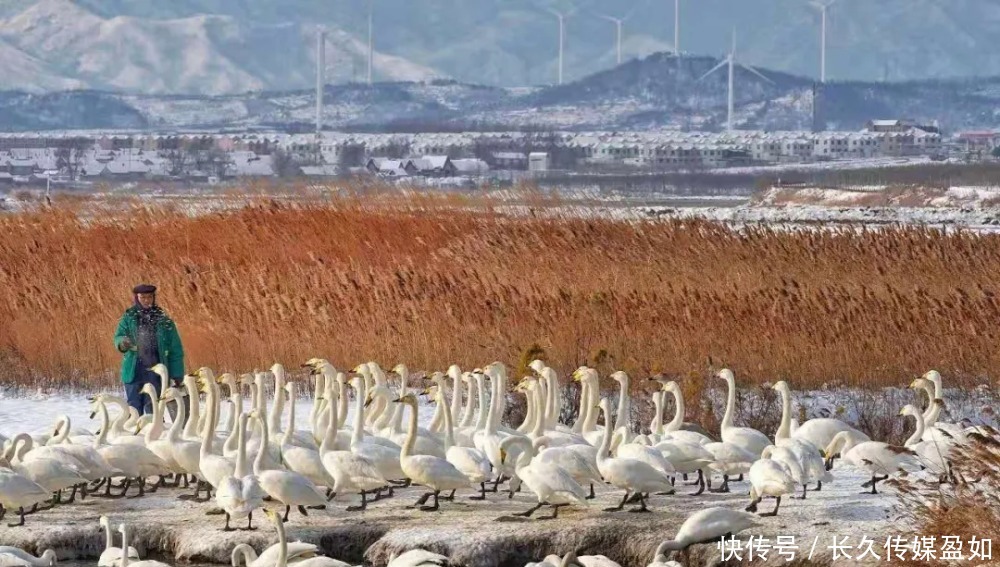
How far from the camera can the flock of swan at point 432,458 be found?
1180 cm

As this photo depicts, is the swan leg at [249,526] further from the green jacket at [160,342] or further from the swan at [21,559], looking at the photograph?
the green jacket at [160,342]

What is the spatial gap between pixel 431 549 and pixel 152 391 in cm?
273

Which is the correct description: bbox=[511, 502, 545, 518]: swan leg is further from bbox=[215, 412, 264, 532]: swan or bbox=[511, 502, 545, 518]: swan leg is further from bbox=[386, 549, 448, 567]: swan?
bbox=[386, 549, 448, 567]: swan

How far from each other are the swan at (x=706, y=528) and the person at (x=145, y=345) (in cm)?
504

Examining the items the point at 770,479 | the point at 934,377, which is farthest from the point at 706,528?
the point at 934,377

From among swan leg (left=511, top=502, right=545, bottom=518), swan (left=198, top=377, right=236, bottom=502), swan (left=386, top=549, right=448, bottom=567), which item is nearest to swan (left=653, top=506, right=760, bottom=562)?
swan leg (left=511, top=502, right=545, bottom=518)

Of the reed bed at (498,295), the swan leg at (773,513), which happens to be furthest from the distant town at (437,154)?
the swan leg at (773,513)

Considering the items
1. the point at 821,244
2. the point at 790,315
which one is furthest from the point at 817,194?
the point at 790,315

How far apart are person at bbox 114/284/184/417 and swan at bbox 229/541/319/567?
3.79m

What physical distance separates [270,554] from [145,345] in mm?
5024

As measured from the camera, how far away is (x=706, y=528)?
1134cm

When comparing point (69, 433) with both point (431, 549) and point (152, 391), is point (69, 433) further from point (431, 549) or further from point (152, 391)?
point (431, 549)

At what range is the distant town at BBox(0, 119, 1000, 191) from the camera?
11562cm

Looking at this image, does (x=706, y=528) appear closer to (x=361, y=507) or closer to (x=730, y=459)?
(x=730, y=459)
